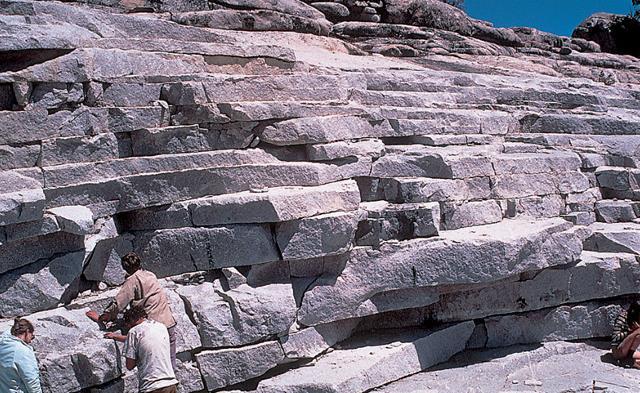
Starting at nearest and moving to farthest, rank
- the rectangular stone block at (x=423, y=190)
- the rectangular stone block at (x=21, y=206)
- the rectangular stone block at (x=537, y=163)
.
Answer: the rectangular stone block at (x=21, y=206), the rectangular stone block at (x=423, y=190), the rectangular stone block at (x=537, y=163)

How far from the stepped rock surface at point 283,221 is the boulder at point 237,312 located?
18 millimetres

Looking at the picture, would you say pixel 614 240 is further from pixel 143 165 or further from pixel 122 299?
pixel 122 299

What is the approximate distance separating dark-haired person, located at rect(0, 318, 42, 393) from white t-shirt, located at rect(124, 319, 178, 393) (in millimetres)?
675

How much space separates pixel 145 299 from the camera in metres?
5.88

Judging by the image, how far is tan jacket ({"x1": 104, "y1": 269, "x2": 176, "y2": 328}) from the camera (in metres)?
5.86

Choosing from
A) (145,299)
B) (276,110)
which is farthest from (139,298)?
(276,110)

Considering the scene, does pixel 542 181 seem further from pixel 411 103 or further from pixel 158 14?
pixel 158 14

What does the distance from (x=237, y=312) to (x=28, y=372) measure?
195 centimetres

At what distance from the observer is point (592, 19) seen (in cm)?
2080

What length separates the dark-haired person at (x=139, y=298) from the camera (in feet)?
19.3

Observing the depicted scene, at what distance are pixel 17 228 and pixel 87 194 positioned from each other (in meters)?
0.72

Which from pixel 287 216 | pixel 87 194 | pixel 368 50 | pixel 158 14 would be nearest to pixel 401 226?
pixel 287 216

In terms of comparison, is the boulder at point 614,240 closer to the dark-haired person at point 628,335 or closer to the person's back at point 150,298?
the dark-haired person at point 628,335

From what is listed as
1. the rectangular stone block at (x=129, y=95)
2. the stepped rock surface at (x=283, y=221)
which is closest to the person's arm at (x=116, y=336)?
the stepped rock surface at (x=283, y=221)
